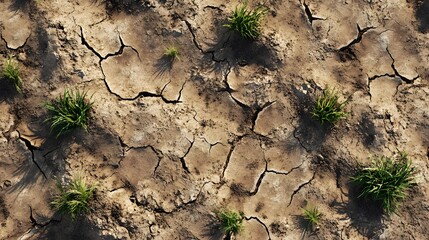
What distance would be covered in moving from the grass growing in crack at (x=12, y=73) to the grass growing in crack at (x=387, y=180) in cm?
363

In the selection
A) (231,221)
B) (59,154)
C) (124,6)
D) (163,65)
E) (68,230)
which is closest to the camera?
(231,221)

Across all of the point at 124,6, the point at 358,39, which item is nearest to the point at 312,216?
the point at 358,39

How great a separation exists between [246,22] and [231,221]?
204 cm

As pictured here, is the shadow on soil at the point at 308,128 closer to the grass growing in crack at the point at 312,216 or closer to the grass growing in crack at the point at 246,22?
the grass growing in crack at the point at 312,216

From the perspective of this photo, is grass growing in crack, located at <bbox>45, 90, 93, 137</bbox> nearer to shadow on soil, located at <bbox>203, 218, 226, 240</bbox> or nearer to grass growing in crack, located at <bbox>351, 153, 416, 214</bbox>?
shadow on soil, located at <bbox>203, 218, 226, 240</bbox>

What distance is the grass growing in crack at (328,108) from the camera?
4.15 metres

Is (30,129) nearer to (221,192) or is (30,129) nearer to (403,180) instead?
(221,192)

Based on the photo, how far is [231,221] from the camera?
12.9ft

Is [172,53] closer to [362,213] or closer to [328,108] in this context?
[328,108]

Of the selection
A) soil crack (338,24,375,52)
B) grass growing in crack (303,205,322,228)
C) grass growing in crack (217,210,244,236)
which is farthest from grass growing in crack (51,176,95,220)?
soil crack (338,24,375,52)

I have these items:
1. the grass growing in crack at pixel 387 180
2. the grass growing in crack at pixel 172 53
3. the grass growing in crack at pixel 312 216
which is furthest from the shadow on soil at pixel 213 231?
the grass growing in crack at pixel 172 53

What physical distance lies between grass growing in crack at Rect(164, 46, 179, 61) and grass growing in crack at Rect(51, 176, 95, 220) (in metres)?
1.56

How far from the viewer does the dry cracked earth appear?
4066 millimetres

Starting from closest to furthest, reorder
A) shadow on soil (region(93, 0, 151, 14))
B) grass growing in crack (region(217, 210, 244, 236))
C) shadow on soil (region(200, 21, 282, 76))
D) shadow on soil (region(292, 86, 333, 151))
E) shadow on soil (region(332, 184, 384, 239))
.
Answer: grass growing in crack (region(217, 210, 244, 236)) → shadow on soil (region(332, 184, 384, 239)) → shadow on soil (region(292, 86, 333, 151)) → shadow on soil (region(200, 21, 282, 76)) → shadow on soil (region(93, 0, 151, 14))
